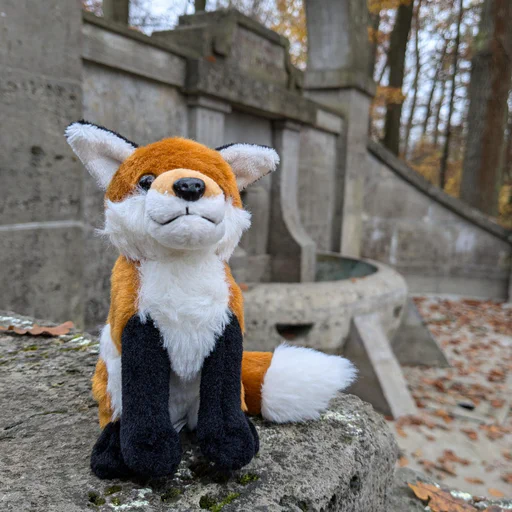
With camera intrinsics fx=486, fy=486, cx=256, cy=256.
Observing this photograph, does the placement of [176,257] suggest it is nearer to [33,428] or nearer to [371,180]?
[33,428]

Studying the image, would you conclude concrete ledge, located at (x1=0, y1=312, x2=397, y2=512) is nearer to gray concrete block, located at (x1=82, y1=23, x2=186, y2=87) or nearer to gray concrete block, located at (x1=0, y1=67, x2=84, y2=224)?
gray concrete block, located at (x1=0, y1=67, x2=84, y2=224)

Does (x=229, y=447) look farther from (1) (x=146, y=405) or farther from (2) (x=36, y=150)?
(2) (x=36, y=150)

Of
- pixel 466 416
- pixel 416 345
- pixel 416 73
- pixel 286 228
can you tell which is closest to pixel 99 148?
pixel 466 416

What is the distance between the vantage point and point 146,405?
108 centimetres

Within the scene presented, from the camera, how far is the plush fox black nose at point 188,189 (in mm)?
1025

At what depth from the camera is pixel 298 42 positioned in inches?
642

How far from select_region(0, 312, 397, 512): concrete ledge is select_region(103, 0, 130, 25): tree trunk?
691 cm

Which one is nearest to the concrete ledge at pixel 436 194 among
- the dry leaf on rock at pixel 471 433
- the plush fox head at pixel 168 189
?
the dry leaf on rock at pixel 471 433

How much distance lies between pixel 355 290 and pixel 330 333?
51 centimetres

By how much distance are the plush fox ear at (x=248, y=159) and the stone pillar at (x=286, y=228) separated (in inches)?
165

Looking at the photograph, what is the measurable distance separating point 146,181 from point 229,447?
0.64 m

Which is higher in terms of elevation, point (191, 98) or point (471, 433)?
point (191, 98)

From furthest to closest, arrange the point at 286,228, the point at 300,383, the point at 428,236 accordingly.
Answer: the point at 428,236
the point at 286,228
the point at 300,383

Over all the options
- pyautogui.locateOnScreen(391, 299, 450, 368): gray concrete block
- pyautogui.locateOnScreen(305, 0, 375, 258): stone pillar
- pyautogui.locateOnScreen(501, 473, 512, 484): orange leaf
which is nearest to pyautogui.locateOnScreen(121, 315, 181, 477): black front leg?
pyautogui.locateOnScreen(501, 473, 512, 484): orange leaf
